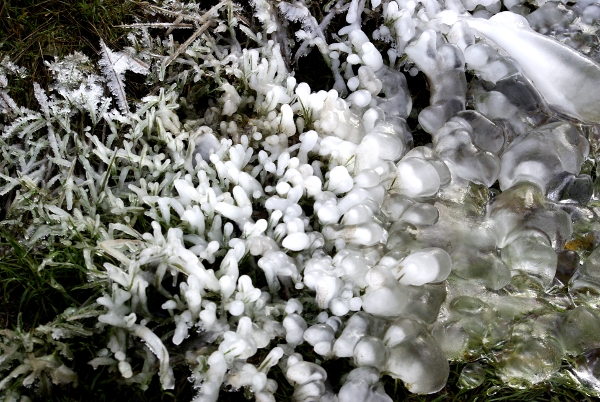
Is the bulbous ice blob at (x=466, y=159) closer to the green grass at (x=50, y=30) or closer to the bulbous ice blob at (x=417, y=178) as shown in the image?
the bulbous ice blob at (x=417, y=178)

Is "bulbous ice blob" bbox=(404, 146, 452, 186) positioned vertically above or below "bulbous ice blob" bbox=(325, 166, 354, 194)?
above

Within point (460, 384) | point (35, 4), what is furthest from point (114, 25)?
point (460, 384)

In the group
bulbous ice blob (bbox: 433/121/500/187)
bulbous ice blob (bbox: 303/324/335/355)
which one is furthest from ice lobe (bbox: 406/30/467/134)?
bulbous ice blob (bbox: 303/324/335/355)

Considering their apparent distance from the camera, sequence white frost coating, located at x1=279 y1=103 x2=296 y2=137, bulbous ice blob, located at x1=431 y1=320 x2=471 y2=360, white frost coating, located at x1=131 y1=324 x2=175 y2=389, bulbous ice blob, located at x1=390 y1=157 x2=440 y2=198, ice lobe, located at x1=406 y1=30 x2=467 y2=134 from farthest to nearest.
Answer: ice lobe, located at x1=406 y1=30 x2=467 y2=134 → white frost coating, located at x1=279 y1=103 x2=296 y2=137 → bulbous ice blob, located at x1=390 y1=157 x2=440 y2=198 → bulbous ice blob, located at x1=431 y1=320 x2=471 y2=360 → white frost coating, located at x1=131 y1=324 x2=175 y2=389

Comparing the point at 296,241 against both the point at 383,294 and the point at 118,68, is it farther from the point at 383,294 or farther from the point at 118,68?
the point at 118,68

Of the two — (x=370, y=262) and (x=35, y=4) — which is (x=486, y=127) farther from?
(x=35, y=4)

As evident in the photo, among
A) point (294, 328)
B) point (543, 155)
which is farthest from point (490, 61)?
point (294, 328)

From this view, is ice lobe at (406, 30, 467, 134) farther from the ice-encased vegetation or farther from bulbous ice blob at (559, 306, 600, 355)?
bulbous ice blob at (559, 306, 600, 355)
